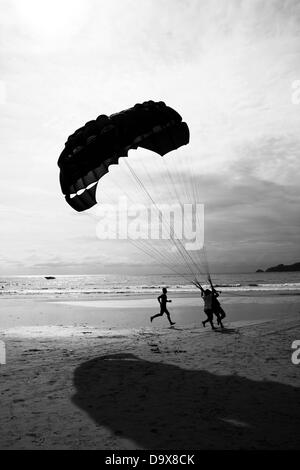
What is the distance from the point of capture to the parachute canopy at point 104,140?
11.2 meters

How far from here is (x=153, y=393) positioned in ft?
24.4

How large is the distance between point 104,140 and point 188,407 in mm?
8160

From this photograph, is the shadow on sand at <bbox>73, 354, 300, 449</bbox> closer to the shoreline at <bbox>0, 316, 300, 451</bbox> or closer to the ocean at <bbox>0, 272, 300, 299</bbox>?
the shoreline at <bbox>0, 316, 300, 451</bbox>

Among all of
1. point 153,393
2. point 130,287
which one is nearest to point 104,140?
point 153,393

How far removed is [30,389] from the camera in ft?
25.7

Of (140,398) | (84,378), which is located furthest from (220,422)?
(84,378)

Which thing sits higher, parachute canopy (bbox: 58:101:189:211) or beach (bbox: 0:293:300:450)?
parachute canopy (bbox: 58:101:189:211)

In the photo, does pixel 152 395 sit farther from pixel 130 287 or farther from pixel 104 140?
pixel 130 287

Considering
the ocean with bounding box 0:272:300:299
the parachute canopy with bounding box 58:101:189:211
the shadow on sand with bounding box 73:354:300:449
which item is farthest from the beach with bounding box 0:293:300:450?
the ocean with bounding box 0:272:300:299

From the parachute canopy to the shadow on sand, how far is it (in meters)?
6.13

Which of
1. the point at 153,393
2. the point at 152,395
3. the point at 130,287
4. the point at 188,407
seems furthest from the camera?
the point at 130,287

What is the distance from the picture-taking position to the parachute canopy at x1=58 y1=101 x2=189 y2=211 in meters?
11.2
